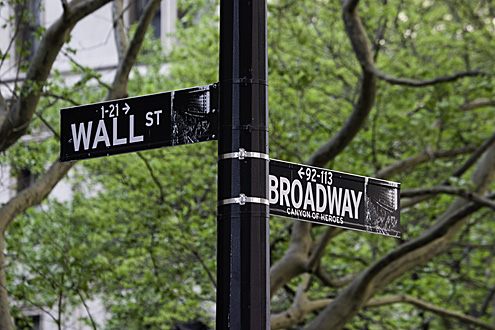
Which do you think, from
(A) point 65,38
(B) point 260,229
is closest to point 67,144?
(B) point 260,229

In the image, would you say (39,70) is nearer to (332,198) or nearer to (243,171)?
(332,198)

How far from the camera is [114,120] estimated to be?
5113 mm

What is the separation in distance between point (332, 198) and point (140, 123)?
118cm

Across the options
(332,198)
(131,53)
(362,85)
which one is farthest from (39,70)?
(332,198)

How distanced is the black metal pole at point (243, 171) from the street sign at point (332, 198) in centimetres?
57

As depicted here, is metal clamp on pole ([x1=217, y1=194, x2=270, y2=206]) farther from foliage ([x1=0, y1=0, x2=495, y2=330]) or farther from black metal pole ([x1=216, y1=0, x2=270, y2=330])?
foliage ([x1=0, y1=0, x2=495, y2=330])

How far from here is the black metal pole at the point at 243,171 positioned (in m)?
4.41

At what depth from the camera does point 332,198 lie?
538 cm

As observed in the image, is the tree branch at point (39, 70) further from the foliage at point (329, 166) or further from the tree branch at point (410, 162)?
the tree branch at point (410, 162)

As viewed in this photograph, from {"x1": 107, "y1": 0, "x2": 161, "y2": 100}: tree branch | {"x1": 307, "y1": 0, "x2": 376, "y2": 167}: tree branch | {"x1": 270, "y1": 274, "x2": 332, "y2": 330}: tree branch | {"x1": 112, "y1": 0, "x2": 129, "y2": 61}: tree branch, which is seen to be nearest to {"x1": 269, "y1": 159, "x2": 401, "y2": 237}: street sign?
{"x1": 107, "y1": 0, "x2": 161, "y2": 100}: tree branch

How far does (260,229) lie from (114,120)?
1143mm

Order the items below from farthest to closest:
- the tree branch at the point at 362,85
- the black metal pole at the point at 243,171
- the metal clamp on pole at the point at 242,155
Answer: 1. the tree branch at the point at 362,85
2. the metal clamp on pole at the point at 242,155
3. the black metal pole at the point at 243,171

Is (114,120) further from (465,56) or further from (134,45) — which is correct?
(465,56)

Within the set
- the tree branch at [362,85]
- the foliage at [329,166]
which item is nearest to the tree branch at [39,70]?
the foliage at [329,166]
